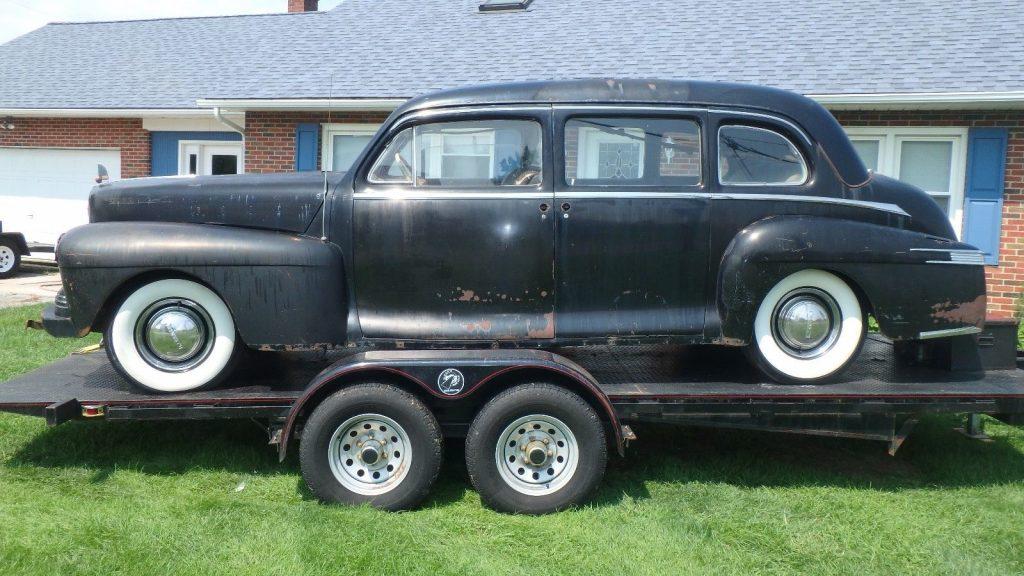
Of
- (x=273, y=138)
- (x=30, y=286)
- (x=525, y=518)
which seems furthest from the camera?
(x=30, y=286)

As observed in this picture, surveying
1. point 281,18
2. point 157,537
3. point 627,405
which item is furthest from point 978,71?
point 281,18

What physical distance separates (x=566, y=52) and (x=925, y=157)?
513cm

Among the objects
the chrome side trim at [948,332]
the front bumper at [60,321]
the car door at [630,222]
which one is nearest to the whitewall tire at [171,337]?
the front bumper at [60,321]

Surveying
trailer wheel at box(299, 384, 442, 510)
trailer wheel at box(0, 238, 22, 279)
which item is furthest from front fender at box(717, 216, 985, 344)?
trailer wheel at box(0, 238, 22, 279)

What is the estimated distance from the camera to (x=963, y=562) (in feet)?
12.2

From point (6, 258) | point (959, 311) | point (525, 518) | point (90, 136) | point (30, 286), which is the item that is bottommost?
point (525, 518)

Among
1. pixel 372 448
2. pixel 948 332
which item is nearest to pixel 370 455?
pixel 372 448

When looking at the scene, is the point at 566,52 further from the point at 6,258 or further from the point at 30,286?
the point at 6,258

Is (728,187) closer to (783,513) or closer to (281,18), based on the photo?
(783,513)

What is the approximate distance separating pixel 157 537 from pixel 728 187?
11.0 feet

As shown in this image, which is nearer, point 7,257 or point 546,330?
point 546,330

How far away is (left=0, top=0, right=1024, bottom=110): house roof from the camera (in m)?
10.5

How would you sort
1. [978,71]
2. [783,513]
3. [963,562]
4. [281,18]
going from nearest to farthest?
1. [963,562]
2. [783,513]
3. [978,71]
4. [281,18]

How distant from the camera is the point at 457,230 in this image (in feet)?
14.4
